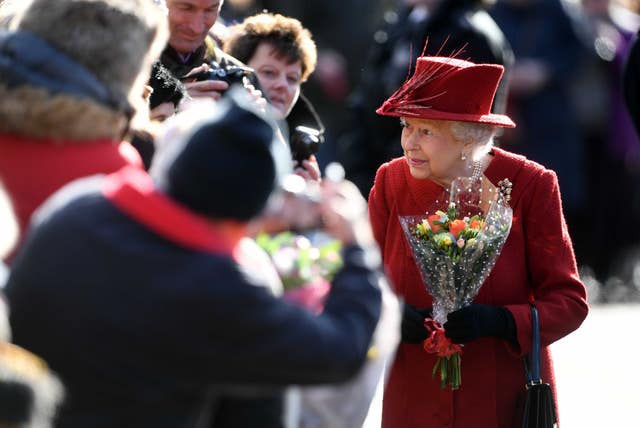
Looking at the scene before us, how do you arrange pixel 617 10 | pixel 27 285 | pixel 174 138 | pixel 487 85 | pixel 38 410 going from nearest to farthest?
1. pixel 38 410
2. pixel 27 285
3. pixel 174 138
4. pixel 487 85
5. pixel 617 10

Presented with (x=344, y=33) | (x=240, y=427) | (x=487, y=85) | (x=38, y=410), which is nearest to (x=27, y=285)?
(x=38, y=410)

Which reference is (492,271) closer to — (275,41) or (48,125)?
(275,41)

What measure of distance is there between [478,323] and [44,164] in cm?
154

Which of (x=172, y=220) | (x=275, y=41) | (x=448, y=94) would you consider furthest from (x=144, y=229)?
(x=275, y=41)

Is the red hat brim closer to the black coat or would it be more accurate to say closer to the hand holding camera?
the hand holding camera

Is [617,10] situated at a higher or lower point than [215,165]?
higher

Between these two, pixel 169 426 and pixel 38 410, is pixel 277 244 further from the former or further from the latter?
pixel 38 410

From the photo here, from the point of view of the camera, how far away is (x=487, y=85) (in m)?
4.52

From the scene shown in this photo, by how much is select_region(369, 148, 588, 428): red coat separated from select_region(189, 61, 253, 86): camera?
2.41 ft

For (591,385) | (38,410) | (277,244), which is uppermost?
(591,385)

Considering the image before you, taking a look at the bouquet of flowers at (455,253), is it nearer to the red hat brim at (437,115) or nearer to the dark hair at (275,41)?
the red hat brim at (437,115)

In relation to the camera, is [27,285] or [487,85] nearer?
[27,285]

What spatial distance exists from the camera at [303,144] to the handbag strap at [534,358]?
1092mm

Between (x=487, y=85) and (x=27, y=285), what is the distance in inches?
80.9
